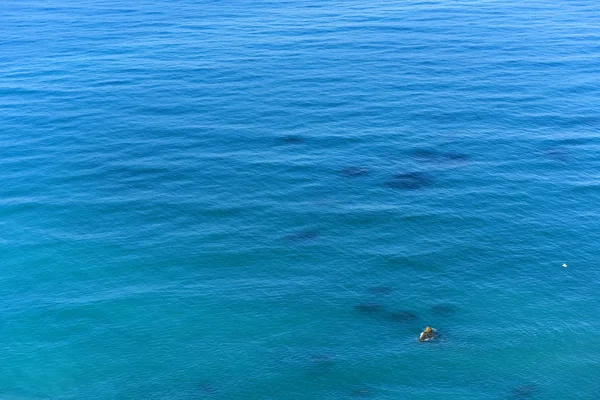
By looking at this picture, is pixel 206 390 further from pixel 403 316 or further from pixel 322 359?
pixel 403 316

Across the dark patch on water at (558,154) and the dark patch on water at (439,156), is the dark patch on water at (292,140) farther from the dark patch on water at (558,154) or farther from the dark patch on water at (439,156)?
the dark patch on water at (558,154)

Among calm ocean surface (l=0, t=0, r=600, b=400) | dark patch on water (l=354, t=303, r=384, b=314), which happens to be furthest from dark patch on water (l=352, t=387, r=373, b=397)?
dark patch on water (l=354, t=303, r=384, b=314)

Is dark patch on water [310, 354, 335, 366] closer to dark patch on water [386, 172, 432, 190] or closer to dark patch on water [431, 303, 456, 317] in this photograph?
dark patch on water [431, 303, 456, 317]

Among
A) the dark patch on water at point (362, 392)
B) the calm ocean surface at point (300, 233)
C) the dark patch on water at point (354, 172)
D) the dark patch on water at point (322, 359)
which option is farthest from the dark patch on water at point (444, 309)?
the dark patch on water at point (354, 172)

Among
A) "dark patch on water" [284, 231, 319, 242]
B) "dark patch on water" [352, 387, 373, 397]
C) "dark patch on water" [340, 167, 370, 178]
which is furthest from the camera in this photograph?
"dark patch on water" [340, 167, 370, 178]

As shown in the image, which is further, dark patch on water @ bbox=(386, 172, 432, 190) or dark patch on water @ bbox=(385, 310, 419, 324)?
dark patch on water @ bbox=(386, 172, 432, 190)

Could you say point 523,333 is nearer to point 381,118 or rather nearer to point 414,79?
point 381,118

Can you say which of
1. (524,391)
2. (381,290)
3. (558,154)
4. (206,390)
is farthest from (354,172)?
(206,390)
